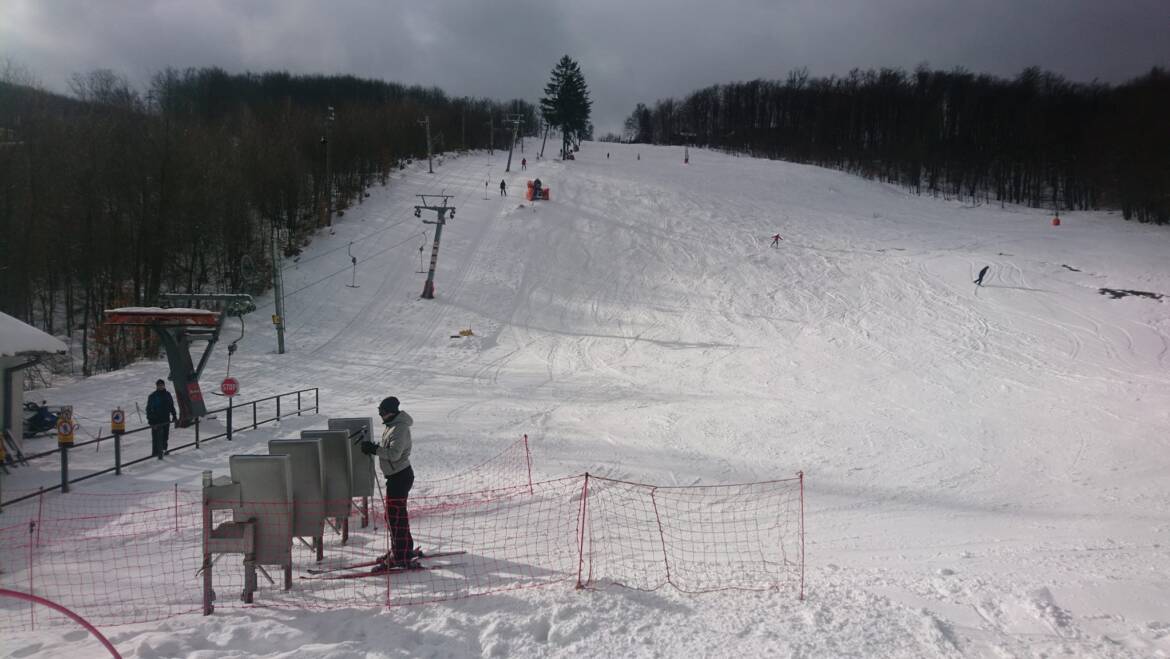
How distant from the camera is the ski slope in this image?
5.45 metres

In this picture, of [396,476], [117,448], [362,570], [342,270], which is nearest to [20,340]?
[117,448]

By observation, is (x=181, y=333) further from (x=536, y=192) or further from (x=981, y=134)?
(x=981, y=134)

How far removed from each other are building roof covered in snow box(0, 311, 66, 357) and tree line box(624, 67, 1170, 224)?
58.4 m

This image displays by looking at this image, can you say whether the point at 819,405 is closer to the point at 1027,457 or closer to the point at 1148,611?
the point at 1027,457

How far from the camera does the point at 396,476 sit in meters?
6.99

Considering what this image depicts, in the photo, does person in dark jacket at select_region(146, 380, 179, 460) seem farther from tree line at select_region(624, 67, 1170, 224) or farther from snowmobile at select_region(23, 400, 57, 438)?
tree line at select_region(624, 67, 1170, 224)

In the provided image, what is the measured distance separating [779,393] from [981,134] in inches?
3151

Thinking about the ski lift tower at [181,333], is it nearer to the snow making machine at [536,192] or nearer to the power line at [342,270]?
the power line at [342,270]

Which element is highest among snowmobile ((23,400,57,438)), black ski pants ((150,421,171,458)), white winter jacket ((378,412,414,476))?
white winter jacket ((378,412,414,476))

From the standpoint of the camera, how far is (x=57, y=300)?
99.9 ft

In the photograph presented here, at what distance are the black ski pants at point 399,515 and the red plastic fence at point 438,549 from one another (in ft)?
0.83

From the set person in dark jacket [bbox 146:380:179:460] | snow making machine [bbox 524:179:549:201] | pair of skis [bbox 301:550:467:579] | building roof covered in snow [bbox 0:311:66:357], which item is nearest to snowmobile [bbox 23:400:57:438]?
building roof covered in snow [bbox 0:311:66:357]

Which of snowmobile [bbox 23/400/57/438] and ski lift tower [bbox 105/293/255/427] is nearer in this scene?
ski lift tower [bbox 105/293/255/427]

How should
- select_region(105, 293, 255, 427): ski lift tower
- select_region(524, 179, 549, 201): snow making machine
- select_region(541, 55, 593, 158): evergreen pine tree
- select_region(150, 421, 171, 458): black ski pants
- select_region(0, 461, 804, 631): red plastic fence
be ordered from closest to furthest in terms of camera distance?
select_region(0, 461, 804, 631): red plastic fence, select_region(150, 421, 171, 458): black ski pants, select_region(105, 293, 255, 427): ski lift tower, select_region(524, 179, 549, 201): snow making machine, select_region(541, 55, 593, 158): evergreen pine tree
